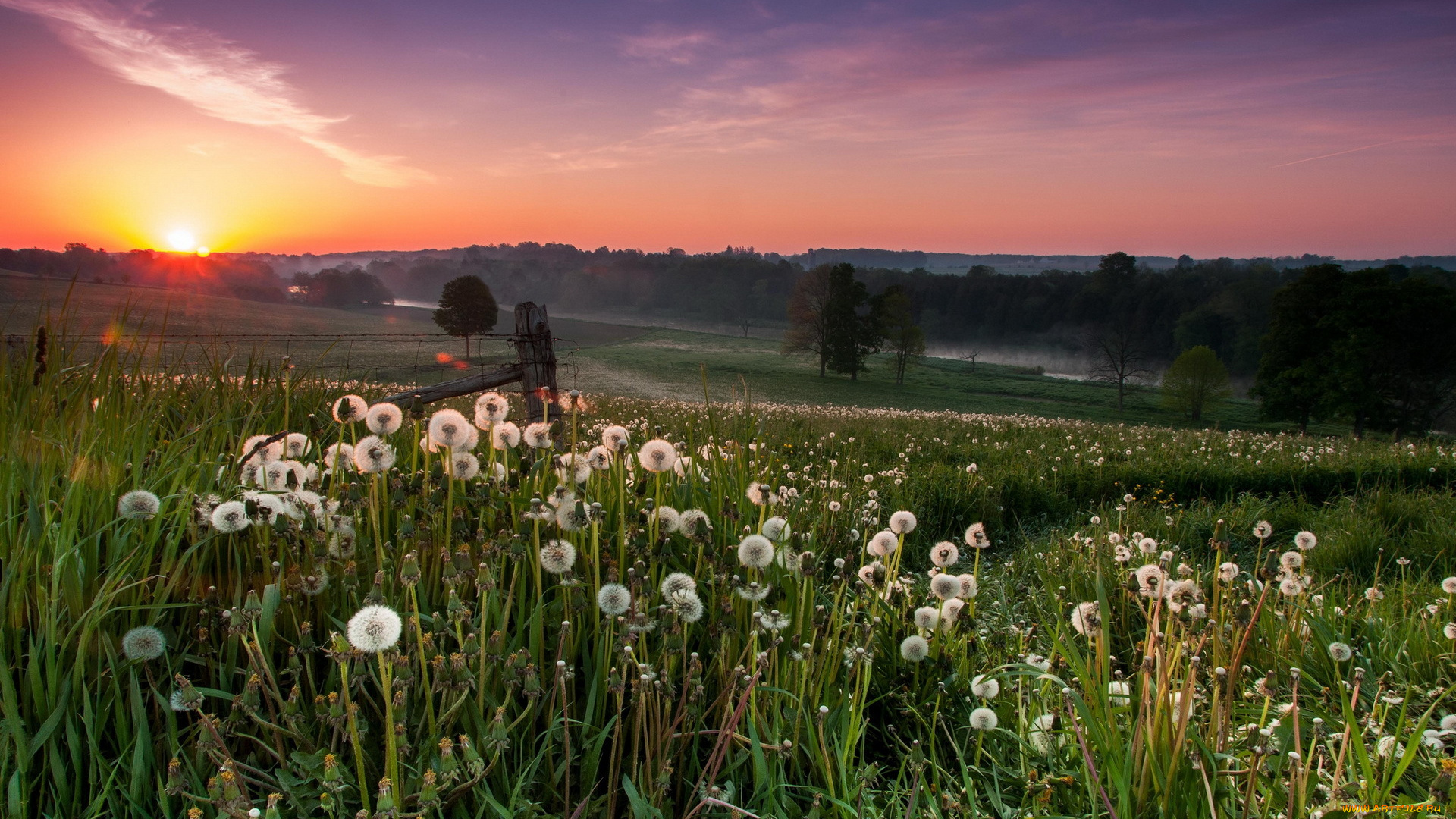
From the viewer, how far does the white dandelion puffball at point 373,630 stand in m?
1.68

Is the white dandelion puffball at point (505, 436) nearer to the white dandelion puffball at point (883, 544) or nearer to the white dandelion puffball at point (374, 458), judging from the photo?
the white dandelion puffball at point (374, 458)

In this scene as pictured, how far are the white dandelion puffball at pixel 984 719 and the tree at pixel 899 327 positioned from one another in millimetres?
61521

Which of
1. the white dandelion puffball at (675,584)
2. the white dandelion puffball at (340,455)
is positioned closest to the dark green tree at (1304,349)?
the white dandelion puffball at (675,584)

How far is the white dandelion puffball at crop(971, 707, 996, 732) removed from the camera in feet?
8.21

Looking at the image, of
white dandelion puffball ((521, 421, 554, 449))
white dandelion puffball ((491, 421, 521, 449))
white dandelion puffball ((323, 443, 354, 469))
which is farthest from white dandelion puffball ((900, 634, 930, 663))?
white dandelion puffball ((323, 443, 354, 469))

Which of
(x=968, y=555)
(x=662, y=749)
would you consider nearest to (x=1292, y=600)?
(x=968, y=555)

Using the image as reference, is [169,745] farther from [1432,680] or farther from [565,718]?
[1432,680]

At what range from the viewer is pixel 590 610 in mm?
2811

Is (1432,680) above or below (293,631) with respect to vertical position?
below

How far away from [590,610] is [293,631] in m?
1.09

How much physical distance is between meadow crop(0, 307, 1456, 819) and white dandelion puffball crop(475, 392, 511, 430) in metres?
0.02

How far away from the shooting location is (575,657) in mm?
2609

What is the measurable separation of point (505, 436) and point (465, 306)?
204ft

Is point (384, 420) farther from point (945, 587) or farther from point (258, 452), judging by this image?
point (945, 587)
